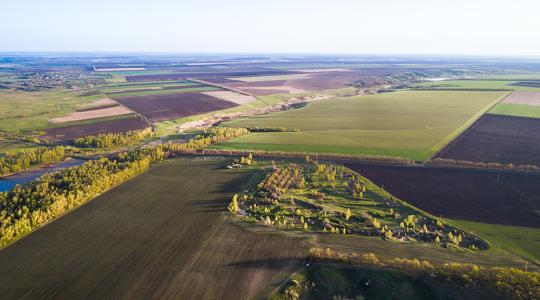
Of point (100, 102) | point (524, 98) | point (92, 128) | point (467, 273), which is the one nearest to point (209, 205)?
point (467, 273)

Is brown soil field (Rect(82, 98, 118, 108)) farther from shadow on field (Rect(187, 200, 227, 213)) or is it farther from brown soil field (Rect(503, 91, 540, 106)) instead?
brown soil field (Rect(503, 91, 540, 106))

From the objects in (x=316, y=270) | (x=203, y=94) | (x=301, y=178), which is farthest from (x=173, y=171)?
(x=203, y=94)

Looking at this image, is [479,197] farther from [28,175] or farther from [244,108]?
[244,108]

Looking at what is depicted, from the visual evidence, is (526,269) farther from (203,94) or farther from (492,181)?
(203,94)

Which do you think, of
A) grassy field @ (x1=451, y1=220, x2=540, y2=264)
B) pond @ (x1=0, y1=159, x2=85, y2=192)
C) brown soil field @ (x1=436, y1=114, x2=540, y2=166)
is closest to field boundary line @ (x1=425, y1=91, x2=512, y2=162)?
brown soil field @ (x1=436, y1=114, x2=540, y2=166)

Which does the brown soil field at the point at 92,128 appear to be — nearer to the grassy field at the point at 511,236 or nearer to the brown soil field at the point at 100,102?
the brown soil field at the point at 100,102

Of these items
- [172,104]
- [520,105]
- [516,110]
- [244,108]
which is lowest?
[244,108]

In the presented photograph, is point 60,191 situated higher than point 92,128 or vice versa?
point 92,128
